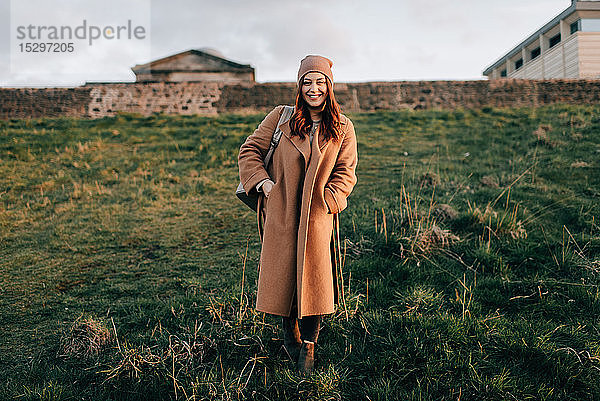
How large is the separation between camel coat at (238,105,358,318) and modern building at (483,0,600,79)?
22.4 m

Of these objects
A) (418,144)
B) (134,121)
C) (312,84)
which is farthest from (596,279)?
(134,121)

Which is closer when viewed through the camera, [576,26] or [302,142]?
[302,142]

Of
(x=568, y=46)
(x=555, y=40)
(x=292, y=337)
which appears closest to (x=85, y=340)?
(x=292, y=337)

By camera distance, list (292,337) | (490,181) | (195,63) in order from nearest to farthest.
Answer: (292,337)
(490,181)
(195,63)

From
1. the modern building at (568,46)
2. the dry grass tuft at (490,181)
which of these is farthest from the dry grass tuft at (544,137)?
the modern building at (568,46)

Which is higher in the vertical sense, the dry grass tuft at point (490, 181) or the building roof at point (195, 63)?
the building roof at point (195, 63)

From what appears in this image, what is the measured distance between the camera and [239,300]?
3.50 meters

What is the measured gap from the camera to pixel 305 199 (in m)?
2.48

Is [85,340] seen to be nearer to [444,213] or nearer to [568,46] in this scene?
[444,213]

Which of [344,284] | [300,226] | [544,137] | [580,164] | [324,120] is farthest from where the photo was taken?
[544,137]

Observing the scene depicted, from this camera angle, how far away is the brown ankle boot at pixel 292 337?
107 inches

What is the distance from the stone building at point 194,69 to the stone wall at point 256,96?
5.95 metres

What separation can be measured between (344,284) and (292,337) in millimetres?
1295

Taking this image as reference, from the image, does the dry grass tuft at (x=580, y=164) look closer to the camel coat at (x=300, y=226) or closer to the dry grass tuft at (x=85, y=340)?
the camel coat at (x=300, y=226)
